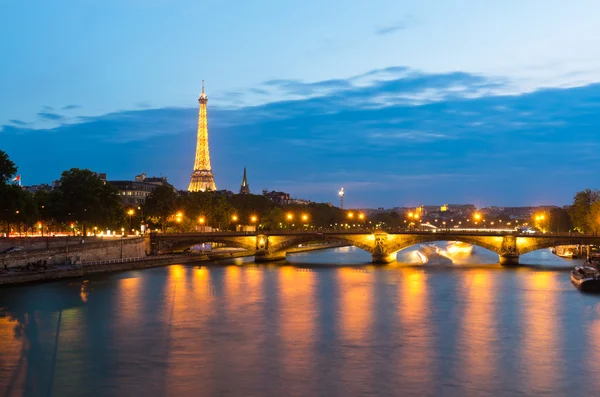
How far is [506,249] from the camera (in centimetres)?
5697

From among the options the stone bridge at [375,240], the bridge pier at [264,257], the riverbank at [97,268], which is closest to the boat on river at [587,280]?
the stone bridge at [375,240]

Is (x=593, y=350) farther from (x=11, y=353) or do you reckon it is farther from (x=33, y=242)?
(x=33, y=242)

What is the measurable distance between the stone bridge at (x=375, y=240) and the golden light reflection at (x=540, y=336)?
16.0 meters

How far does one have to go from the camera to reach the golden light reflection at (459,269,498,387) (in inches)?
834

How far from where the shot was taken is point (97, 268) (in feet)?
155

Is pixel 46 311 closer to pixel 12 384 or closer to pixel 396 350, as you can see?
pixel 12 384

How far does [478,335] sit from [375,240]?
111ft

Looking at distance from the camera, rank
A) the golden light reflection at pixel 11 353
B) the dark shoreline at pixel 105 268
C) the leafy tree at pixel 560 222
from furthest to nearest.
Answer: the leafy tree at pixel 560 222 → the dark shoreline at pixel 105 268 → the golden light reflection at pixel 11 353

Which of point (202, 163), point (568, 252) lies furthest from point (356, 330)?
point (202, 163)

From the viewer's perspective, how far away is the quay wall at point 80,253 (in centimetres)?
4188

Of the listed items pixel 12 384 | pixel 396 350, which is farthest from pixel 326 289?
pixel 12 384

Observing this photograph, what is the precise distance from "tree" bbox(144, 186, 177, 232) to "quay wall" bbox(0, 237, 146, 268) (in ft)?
54.0

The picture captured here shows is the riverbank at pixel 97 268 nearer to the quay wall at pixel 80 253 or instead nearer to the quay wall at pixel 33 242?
the quay wall at pixel 80 253

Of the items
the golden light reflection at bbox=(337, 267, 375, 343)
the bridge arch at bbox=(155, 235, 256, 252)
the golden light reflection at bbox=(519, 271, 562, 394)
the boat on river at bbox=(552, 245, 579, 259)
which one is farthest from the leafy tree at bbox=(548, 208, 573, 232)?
the golden light reflection at bbox=(519, 271, 562, 394)
